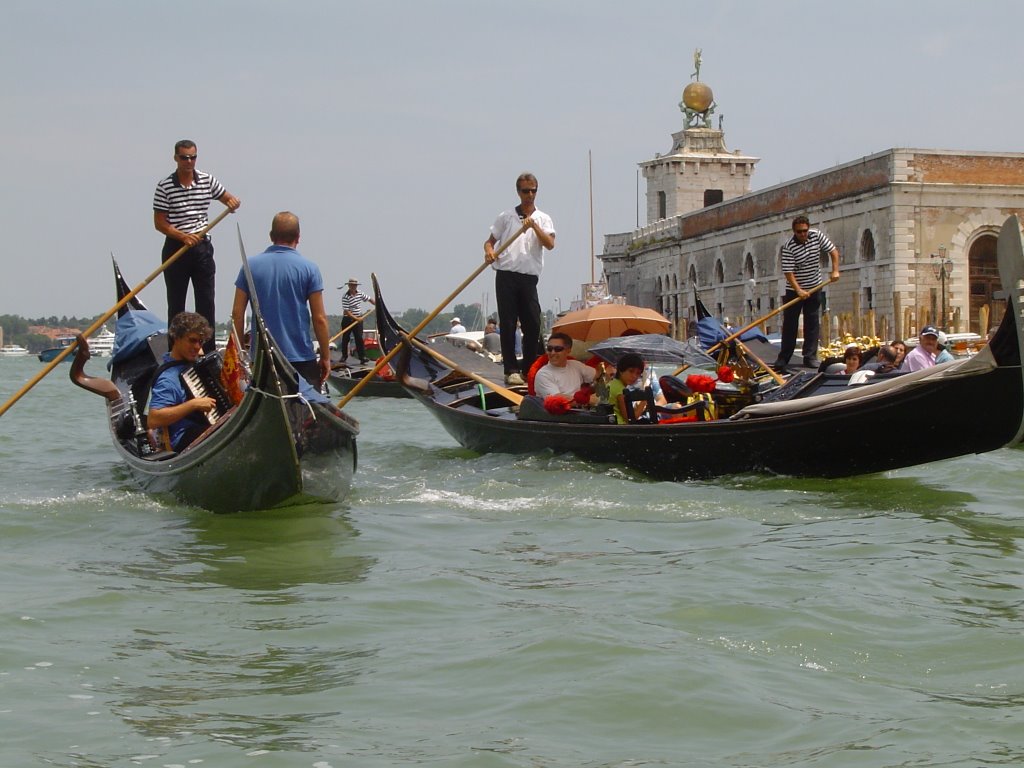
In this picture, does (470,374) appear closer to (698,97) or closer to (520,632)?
(520,632)

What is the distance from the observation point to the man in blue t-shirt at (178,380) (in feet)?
16.0

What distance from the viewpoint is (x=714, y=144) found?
45.8 meters

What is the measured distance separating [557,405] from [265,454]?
199 centimetres

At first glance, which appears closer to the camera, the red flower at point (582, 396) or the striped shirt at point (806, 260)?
the red flower at point (582, 396)

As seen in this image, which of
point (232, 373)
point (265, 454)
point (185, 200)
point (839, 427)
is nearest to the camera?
point (265, 454)

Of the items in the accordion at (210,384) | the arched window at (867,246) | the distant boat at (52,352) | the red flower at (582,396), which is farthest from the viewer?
the arched window at (867,246)

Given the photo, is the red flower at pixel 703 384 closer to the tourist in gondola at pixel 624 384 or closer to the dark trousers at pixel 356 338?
the tourist in gondola at pixel 624 384

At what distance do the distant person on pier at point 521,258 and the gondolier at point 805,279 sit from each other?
150 cm

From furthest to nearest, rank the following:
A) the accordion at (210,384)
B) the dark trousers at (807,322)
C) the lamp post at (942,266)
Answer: the lamp post at (942,266), the dark trousers at (807,322), the accordion at (210,384)

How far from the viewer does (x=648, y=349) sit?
20.7 ft

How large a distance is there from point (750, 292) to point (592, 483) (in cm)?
2769

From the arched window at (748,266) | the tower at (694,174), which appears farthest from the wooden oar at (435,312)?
the tower at (694,174)

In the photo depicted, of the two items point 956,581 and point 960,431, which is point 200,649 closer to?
point 956,581

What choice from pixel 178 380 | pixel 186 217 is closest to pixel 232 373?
pixel 178 380
